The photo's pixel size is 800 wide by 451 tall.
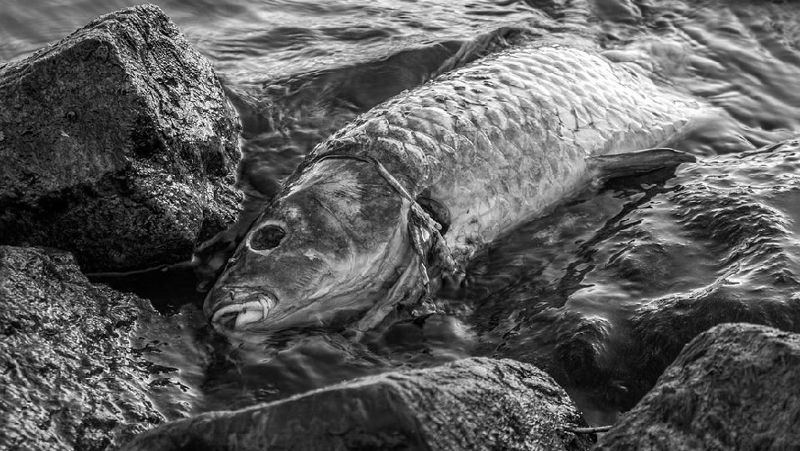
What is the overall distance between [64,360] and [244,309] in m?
0.94

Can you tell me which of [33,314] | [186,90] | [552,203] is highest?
[186,90]

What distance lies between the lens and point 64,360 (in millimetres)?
4039

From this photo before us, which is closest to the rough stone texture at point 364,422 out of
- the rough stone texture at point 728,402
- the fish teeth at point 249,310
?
the rough stone texture at point 728,402

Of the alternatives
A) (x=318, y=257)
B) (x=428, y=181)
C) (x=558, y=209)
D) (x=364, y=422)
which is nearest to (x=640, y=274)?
(x=558, y=209)

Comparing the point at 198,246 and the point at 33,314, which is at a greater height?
the point at 33,314

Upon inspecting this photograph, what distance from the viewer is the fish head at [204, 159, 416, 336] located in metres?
4.73

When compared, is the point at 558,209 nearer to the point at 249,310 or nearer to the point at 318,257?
the point at 318,257

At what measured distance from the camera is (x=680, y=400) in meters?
3.42

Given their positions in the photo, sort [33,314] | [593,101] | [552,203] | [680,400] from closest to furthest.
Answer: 1. [680,400]
2. [33,314]
3. [552,203]
4. [593,101]

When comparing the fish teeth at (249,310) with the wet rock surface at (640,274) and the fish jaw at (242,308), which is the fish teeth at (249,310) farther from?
the wet rock surface at (640,274)

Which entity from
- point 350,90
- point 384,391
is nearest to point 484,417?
point 384,391

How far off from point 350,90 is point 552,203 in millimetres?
2281

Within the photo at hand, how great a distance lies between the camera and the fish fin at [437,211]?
5.52m

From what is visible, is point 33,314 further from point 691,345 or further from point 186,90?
point 691,345
